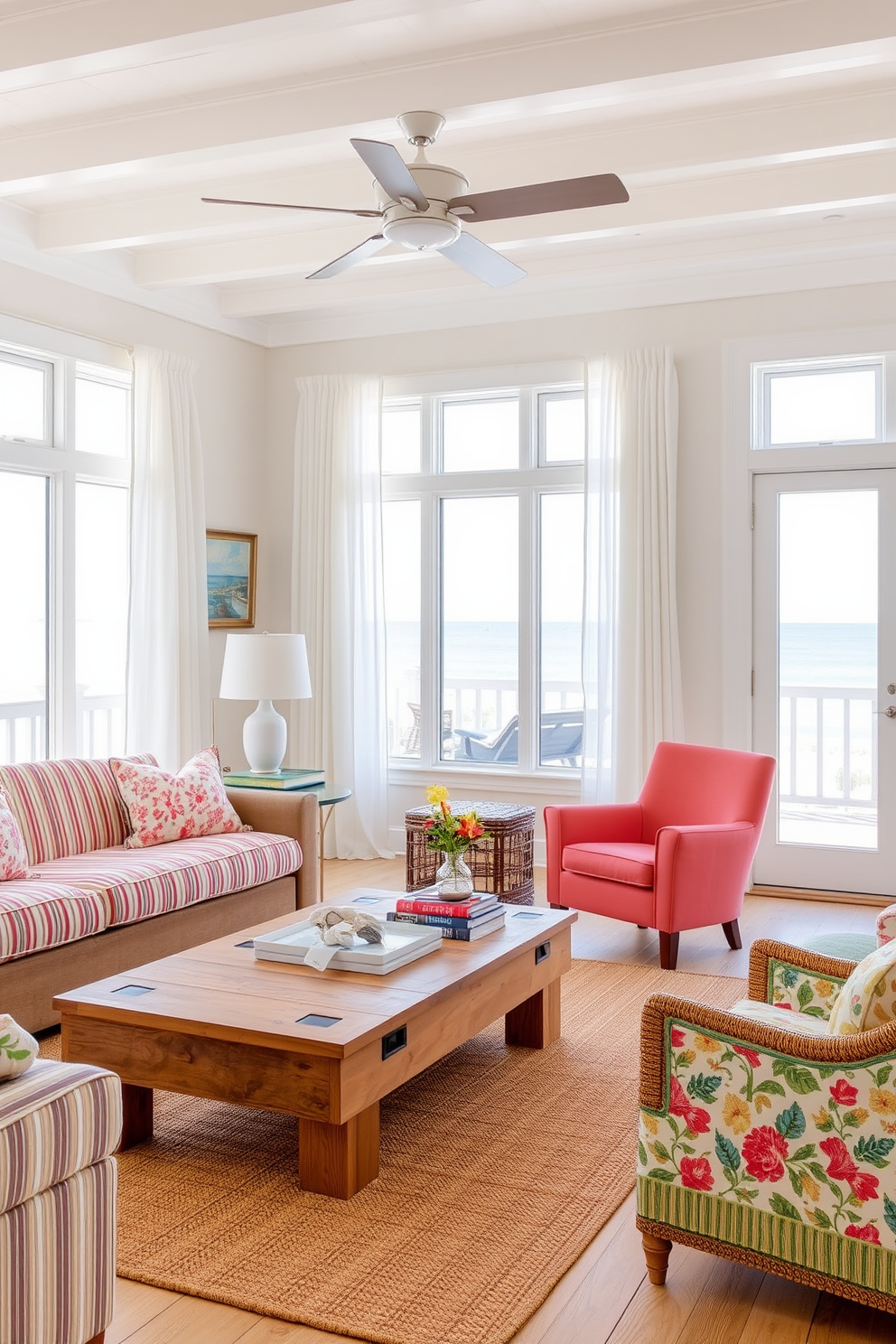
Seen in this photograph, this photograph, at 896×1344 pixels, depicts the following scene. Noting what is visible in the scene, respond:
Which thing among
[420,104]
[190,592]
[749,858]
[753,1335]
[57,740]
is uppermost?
[420,104]

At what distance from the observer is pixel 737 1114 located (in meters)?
2.27

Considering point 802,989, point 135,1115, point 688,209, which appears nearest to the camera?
point 802,989

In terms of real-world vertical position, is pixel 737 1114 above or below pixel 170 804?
below

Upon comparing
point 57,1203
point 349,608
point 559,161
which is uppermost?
point 559,161

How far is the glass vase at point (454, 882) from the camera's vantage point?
369 cm

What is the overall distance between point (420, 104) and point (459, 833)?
2.37 m

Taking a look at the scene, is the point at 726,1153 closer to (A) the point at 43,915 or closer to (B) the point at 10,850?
(A) the point at 43,915

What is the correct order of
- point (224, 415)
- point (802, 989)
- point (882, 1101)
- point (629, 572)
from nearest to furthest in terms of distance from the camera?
point (882, 1101), point (802, 989), point (629, 572), point (224, 415)

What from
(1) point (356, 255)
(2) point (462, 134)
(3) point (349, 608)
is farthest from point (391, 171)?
(3) point (349, 608)

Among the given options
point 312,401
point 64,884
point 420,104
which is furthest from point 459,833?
point 312,401

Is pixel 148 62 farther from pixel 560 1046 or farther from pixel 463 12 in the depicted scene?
pixel 560 1046

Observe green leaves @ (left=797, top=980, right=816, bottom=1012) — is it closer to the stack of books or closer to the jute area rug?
the jute area rug

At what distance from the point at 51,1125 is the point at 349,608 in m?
5.07

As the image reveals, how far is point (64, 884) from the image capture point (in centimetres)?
404
